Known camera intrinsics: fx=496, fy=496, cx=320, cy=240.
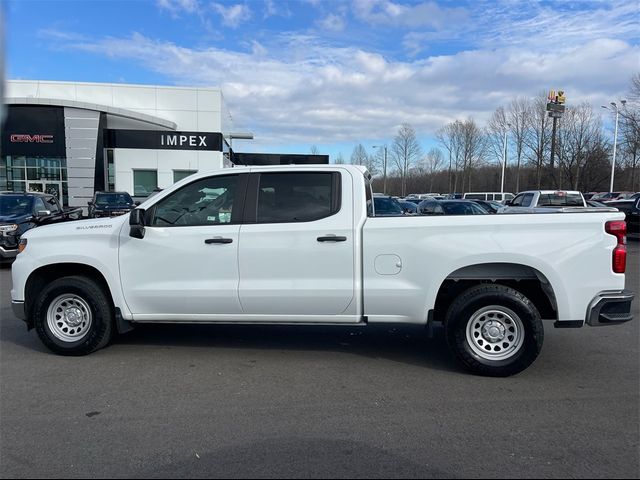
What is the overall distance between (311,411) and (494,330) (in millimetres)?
2018

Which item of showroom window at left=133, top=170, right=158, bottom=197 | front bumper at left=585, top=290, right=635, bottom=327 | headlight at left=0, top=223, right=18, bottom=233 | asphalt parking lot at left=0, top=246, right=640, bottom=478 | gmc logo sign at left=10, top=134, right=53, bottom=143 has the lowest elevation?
asphalt parking lot at left=0, top=246, right=640, bottom=478

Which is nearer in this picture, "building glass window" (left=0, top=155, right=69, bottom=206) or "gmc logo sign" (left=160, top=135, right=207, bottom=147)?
"building glass window" (left=0, top=155, right=69, bottom=206)

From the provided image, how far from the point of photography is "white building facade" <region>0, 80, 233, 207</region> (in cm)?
3197

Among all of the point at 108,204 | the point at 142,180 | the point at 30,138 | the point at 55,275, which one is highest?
the point at 30,138

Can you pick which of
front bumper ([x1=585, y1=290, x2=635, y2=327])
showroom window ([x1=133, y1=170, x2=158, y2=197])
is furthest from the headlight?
showroom window ([x1=133, y1=170, x2=158, y2=197])

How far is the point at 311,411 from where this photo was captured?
13.2 ft

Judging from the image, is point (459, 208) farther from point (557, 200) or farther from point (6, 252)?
point (6, 252)

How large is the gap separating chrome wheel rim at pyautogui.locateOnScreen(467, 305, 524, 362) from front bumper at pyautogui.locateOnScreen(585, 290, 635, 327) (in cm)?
73

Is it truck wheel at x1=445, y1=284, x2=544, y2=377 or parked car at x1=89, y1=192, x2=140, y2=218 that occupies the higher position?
parked car at x1=89, y1=192, x2=140, y2=218

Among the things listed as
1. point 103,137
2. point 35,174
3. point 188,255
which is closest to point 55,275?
point 188,255

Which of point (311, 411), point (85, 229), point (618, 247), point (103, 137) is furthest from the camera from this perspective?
point (103, 137)

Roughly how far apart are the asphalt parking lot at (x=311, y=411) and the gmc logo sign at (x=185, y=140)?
1120 inches

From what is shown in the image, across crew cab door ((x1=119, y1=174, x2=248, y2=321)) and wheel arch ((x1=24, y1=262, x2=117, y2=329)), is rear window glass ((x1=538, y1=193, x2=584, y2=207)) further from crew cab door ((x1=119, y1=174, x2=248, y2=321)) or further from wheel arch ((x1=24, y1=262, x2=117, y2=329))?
wheel arch ((x1=24, y1=262, x2=117, y2=329))

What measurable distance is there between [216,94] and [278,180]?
111 feet
